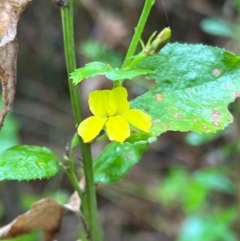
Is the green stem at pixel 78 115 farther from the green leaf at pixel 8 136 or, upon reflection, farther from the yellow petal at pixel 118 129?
the green leaf at pixel 8 136

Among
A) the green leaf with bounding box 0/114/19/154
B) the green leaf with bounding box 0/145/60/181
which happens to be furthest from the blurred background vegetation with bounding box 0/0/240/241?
the green leaf with bounding box 0/145/60/181

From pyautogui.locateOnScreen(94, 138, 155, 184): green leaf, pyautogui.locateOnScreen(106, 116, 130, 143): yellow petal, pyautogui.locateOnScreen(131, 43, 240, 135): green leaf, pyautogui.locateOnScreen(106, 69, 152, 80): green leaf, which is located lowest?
pyautogui.locateOnScreen(94, 138, 155, 184): green leaf

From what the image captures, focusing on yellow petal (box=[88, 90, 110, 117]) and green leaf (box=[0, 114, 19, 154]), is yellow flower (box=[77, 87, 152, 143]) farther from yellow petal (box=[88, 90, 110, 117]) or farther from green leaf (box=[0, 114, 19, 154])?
green leaf (box=[0, 114, 19, 154])

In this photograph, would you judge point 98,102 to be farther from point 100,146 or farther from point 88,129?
point 100,146

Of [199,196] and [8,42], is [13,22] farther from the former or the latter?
[199,196]

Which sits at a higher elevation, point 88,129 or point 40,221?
point 88,129

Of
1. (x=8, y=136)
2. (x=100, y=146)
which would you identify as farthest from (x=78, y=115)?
(x=100, y=146)
